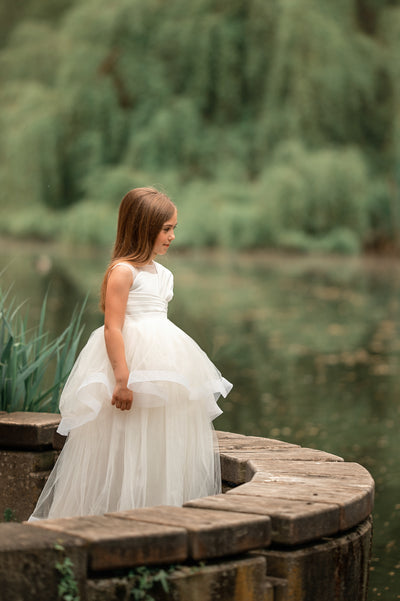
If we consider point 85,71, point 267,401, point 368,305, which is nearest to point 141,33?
point 85,71

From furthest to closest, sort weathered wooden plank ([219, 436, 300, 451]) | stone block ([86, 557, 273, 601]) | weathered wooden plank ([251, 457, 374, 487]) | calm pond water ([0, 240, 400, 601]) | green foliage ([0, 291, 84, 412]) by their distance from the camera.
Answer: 1. calm pond water ([0, 240, 400, 601])
2. green foliage ([0, 291, 84, 412])
3. weathered wooden plank ([219, 436, 300, 451])
4. weathered wooden plank ([251, 457, 374, 487])
5. stone block ([86, 557, 273, 601])

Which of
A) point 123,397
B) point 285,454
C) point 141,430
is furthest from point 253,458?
point 123,397

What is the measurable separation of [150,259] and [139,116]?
1786 centimetres

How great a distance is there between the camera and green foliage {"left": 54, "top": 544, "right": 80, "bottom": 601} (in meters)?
2.05

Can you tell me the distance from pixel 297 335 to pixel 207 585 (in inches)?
401

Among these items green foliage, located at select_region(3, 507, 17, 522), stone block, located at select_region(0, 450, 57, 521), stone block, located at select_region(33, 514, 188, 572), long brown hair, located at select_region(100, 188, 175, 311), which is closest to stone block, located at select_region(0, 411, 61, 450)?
stone block, located at select_region(0, 450, 57, 521)

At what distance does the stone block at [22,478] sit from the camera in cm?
347

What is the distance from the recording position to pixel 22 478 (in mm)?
3490

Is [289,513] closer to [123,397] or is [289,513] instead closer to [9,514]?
[123,397]

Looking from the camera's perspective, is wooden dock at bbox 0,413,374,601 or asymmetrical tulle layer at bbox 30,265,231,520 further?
asymmetrical tulle layer at bbox 30,265,231,520

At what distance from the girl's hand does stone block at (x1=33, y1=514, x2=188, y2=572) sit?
0.74 m

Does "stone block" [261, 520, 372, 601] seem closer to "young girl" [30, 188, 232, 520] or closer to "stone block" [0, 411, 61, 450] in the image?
"young girl" [30, 188, 232, 520]

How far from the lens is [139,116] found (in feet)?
67.5

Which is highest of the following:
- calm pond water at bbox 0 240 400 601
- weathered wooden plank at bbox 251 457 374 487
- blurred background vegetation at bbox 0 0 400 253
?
blurred background vegetation at bbox 0 0 400 253
